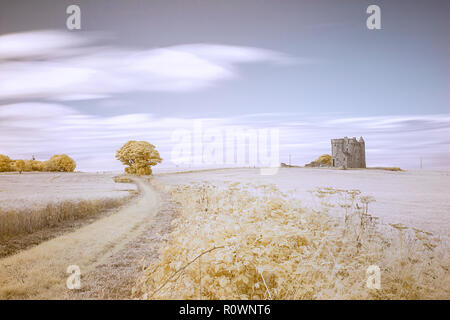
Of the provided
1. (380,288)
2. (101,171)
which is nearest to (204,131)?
(101,171)

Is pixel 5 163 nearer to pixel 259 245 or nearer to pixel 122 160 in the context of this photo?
pixel 122 160

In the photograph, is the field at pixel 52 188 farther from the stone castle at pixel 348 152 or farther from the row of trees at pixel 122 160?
the stone castle at pixel 348 152

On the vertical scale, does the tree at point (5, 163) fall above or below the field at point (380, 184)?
above

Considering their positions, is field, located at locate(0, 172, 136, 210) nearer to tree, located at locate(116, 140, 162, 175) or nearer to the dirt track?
tree, located at locate(116, 140, 162, 175)

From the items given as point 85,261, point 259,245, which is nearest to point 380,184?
point 259,245

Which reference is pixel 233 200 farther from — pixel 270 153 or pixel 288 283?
pixel 288 283

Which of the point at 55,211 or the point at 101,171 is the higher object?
the point at 101,171

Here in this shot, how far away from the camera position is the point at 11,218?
5035 millimetres

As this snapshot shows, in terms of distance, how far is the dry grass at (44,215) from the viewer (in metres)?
4.95

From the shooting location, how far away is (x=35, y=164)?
6066mm

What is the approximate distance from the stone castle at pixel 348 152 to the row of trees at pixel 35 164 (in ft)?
19.4

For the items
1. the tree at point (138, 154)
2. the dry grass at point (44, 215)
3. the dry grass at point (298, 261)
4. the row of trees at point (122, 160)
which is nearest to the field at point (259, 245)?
the dry grass at point (298, 261)
